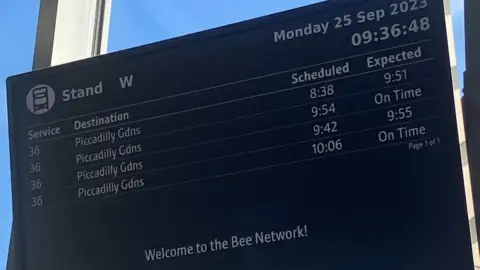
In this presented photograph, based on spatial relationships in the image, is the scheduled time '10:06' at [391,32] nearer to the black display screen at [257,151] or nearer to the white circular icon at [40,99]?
the black display screen at [257,151]

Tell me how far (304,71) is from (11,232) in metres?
0.69

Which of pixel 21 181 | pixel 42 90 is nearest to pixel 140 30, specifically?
pixel 42 90

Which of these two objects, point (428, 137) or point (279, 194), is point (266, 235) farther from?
point (428, 137)

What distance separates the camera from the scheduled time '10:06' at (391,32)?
1288 mm

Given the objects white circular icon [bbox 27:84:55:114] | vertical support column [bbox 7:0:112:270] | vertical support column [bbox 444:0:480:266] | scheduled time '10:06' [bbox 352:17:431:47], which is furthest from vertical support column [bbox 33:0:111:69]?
vertical support column [bbox 444:0:480:266]

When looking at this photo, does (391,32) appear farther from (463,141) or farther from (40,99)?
(40,99)

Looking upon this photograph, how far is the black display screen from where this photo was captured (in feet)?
4.05

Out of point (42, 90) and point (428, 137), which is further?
point (42, 90)

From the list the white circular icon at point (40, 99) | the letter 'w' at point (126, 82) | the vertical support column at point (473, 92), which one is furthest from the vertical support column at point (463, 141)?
the white circular icon at point (40, 99)

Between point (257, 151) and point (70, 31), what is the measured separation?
659mm

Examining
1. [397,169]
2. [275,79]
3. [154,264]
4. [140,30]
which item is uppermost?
[140,30]

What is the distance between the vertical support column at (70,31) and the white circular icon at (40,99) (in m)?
0.18

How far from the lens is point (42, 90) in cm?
154

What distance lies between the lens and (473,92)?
130 centimetres
